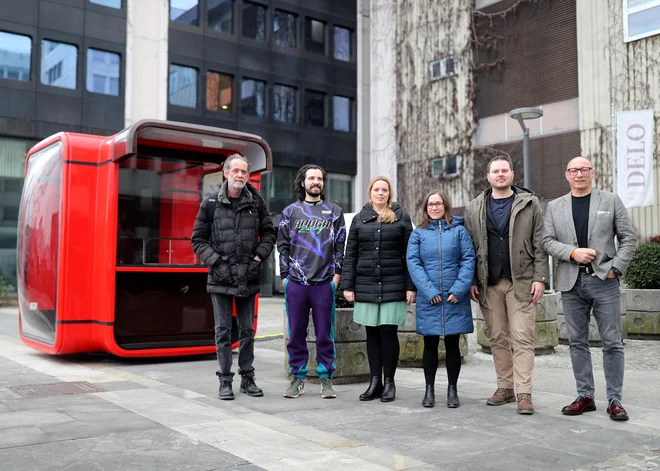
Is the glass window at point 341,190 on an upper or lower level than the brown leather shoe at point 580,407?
upper

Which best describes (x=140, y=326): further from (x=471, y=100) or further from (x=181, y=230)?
(x=471, y=100)

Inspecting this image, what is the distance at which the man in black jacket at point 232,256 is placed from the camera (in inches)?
233

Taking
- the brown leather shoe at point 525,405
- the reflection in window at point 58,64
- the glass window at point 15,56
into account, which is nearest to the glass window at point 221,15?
the reflection in window at point 58,64

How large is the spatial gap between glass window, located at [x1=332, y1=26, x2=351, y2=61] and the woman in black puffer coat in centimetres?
2442

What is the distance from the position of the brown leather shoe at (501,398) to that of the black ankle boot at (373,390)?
35.3 inches

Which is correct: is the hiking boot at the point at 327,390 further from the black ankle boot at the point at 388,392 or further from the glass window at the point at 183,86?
the glass window at the point at 183,86

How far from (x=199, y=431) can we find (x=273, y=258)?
2272cm

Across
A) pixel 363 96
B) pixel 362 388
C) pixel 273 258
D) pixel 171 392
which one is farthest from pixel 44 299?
pixel 363 96

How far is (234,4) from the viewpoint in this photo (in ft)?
86.2

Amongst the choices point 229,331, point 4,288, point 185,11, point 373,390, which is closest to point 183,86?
point 185,11

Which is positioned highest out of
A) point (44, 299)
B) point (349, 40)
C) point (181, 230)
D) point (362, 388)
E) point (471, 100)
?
point (349, 40)

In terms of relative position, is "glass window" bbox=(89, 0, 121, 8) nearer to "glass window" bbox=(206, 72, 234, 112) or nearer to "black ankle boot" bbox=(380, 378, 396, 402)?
"glass window" bbox=(206, 72, 234, 112)

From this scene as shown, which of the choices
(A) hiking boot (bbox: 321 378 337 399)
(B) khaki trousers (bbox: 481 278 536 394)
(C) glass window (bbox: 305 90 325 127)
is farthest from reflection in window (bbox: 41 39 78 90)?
(B) khaki trousers (bbox: 481 278 536 394)

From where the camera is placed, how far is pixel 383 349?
229 inches
